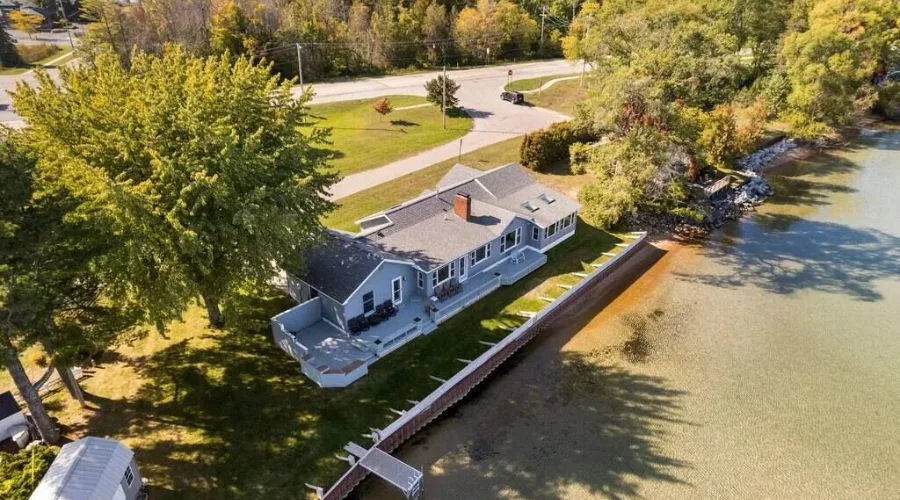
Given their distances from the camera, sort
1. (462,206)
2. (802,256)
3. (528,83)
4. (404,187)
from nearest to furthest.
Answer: (462,206)
(802,256)
(404,187)
(528,83)

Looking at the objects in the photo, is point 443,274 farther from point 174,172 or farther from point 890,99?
point 890,99

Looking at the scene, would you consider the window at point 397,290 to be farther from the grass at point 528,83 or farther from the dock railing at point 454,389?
the grass at point 528,83

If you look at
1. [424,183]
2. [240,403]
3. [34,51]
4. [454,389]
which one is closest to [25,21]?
[34,51]

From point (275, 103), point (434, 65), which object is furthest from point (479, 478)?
point (434, 65)

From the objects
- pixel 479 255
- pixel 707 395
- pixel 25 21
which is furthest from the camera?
pixel 25 21

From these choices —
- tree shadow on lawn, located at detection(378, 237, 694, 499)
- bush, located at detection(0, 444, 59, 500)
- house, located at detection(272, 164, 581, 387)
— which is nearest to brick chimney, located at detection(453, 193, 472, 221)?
house, located at detection(272, 164, 581, 387)

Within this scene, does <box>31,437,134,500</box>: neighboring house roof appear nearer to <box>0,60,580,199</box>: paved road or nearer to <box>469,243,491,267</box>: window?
<box>469,243,491,267</box>: window
